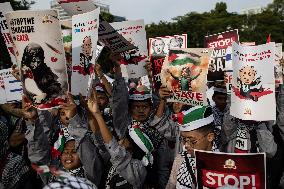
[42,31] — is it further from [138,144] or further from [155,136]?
[155,136]

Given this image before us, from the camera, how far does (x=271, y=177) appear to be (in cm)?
453

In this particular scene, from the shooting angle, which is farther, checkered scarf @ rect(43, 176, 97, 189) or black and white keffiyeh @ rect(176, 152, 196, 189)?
black and white keffiyeh @ rect(176, 152, 196, 189)

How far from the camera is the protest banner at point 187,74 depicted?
152 inches

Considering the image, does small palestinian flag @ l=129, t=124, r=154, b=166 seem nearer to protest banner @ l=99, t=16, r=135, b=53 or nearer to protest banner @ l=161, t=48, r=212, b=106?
protest banner @ l=161, t=48, r=212, b=106

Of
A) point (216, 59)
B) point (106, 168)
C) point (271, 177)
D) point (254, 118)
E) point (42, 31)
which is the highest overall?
point (42, 31)

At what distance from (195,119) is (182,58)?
3.16 ft

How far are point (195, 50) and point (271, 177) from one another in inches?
63.1

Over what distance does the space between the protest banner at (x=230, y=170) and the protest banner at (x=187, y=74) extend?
1.10 metres

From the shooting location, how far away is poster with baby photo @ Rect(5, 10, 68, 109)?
2945mm

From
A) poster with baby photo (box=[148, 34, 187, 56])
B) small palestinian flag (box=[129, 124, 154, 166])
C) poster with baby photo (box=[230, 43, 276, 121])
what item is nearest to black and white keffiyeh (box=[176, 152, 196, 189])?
small palestinian flag (box=[129, 124, 154, 166])

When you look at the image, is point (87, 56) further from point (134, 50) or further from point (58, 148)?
point (134, 50)

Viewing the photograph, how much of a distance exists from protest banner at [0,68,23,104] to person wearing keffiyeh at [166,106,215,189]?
239cm

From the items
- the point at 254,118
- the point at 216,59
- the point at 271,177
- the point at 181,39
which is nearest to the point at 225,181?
the point at 254,118

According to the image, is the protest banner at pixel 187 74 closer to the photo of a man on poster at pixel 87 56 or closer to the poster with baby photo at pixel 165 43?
the photo of a man on poster at pixel 87 56
